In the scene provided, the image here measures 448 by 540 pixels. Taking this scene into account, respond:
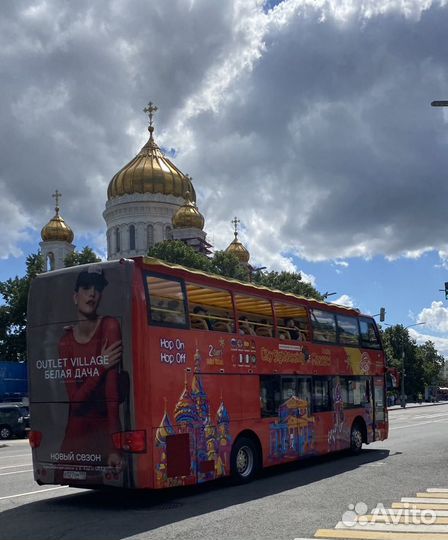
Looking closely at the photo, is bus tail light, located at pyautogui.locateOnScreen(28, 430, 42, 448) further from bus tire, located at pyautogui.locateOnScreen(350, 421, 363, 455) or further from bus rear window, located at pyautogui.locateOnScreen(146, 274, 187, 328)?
bus tire, located at pyautogui.locateOnScreen(350, 421, 363, 455)

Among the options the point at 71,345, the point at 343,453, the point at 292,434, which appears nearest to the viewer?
the point at 71,345

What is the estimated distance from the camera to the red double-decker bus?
32.7ft

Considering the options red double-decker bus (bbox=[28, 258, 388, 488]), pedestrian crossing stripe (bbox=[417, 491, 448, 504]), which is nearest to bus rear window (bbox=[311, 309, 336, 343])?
red double-decker bus (bbox=[28, 258, 388, 488])

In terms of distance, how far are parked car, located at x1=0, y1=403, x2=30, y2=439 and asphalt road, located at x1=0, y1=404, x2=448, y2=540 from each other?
1795 centimetres

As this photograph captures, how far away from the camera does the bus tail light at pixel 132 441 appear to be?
31.9 ft

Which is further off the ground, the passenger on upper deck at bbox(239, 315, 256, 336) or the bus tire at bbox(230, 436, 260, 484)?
the passenger on upper deck at bbox(239, 315, 256, 336)

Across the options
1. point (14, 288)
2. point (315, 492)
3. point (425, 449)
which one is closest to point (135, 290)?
point (315, 492)

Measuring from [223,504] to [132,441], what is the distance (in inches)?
66.5

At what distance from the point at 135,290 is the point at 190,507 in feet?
10.6

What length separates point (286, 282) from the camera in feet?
192

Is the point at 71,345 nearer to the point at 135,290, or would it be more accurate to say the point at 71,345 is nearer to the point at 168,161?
the point at 135,290

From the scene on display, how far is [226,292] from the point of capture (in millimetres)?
12484

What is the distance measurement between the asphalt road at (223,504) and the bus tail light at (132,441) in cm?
88

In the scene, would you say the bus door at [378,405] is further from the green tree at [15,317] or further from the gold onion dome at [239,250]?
the gold onion dome at [239,250]
